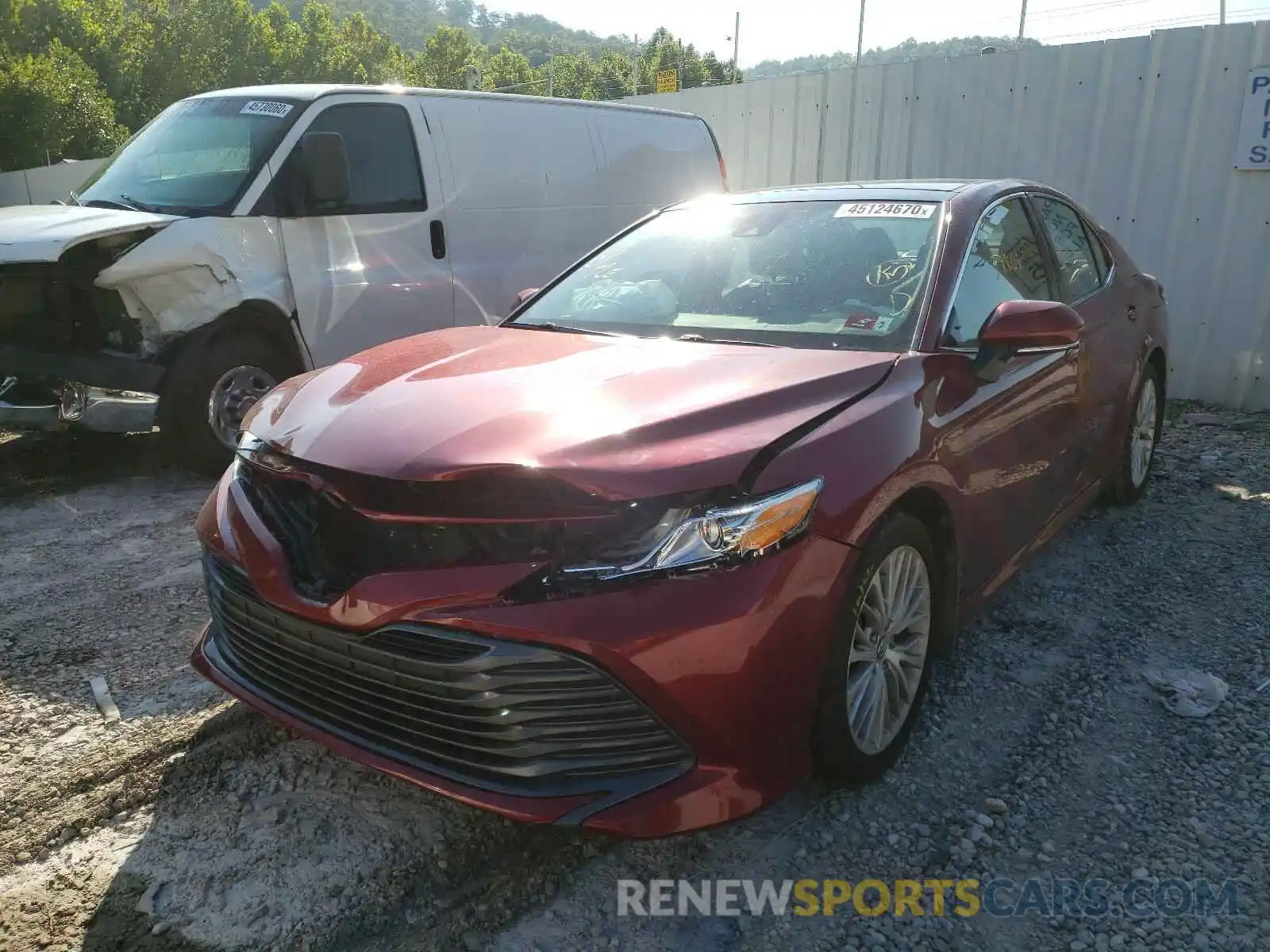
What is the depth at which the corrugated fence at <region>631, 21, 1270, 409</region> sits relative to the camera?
6758mm

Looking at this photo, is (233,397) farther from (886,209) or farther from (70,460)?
(886,209)

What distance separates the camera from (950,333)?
2.90 m

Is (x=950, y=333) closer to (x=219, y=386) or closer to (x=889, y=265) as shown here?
(x=889, y=265)

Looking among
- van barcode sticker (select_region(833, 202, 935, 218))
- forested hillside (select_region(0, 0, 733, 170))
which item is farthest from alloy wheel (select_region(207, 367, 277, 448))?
forested hillside (select_region(0, 0, 733, 170))

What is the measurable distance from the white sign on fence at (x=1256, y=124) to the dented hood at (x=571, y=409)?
5.68 meters

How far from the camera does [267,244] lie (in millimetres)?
5137

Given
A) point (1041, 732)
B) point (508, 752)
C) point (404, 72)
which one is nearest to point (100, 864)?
point (508, 752)

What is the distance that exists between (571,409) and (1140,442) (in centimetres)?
374

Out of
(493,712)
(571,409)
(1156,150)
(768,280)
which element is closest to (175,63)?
(1156,150)

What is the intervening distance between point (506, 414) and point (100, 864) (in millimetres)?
1471

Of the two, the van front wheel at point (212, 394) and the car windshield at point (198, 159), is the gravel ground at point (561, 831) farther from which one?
the car windshield at point (198, 159)

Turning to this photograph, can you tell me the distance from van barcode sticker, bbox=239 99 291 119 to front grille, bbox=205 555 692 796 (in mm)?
4173

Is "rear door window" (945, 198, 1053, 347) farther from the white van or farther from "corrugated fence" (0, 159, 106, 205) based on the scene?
"corrugated fence" (0, 159, 106, 205)

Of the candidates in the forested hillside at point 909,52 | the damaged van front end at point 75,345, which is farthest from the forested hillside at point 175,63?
the damaged van front end at point 75,345
